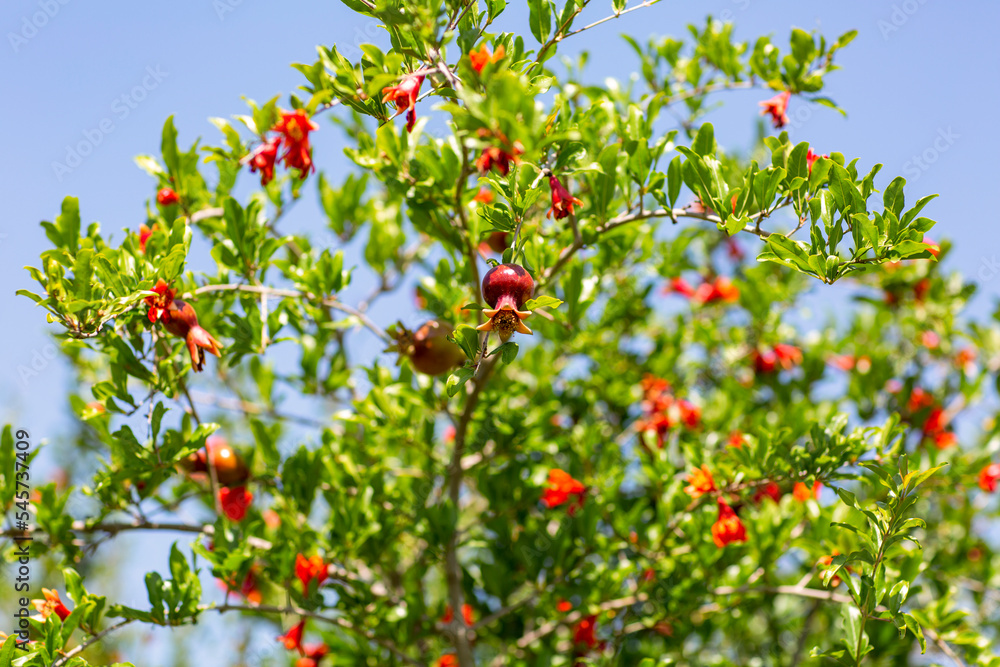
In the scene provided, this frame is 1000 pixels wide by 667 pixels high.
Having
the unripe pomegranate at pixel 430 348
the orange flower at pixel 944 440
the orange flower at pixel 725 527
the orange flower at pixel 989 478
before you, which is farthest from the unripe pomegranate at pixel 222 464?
the orange flower at pixel 944 440

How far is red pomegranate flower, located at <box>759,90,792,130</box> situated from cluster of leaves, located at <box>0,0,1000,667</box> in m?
0.08

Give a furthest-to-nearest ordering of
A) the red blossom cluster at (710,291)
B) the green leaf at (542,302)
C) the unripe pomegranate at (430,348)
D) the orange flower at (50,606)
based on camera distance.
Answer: the red blossom cluster at (710,291) → the unripe pomegranate at (430,348) → the orange flower at (50,606) → the green leaf at (542,302)

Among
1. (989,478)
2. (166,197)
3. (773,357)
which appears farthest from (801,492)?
(166,197)

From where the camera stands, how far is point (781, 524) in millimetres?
2143

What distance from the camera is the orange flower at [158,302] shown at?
1.54 m

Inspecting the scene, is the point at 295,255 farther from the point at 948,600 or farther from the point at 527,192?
the point at 948,600

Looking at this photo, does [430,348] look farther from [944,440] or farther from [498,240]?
[944,440]

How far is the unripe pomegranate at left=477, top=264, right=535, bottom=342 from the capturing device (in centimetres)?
127

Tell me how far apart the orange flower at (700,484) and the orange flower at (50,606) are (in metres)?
1.57

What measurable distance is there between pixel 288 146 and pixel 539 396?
A: 53.4 inches

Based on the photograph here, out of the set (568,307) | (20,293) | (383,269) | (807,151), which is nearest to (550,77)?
(807,151)

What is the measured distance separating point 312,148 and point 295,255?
0.72 meters

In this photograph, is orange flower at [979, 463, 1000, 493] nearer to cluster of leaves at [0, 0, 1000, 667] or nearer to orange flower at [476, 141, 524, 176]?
cluster of leaves at [0, 0, 1000, 667]

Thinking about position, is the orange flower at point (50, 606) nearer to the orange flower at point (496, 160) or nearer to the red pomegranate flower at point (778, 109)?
the orange flower at point (496, 160)
